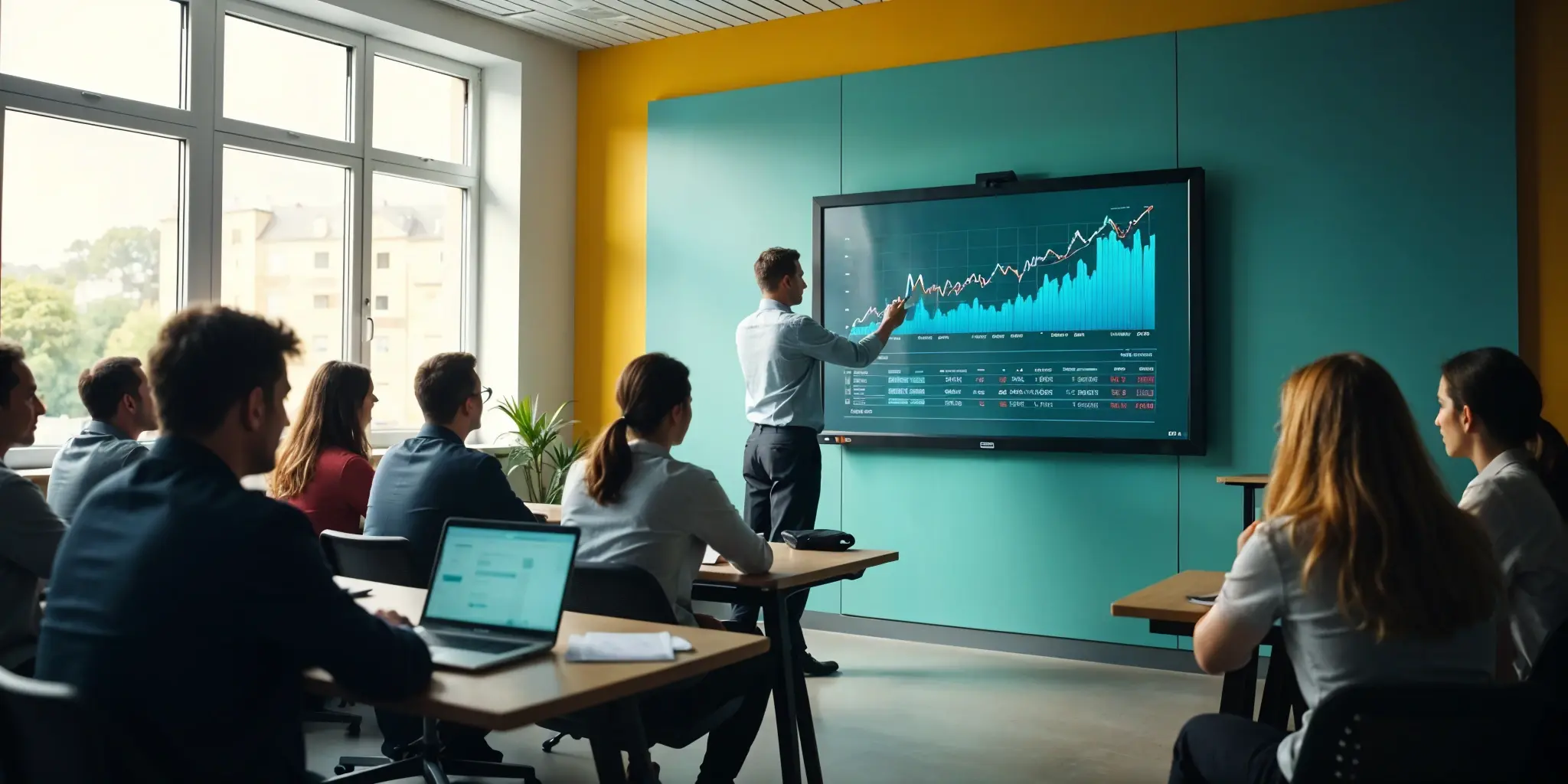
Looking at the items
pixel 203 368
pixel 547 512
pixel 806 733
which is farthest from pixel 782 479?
pixel 203 368

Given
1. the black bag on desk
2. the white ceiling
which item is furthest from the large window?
the black bag on desk

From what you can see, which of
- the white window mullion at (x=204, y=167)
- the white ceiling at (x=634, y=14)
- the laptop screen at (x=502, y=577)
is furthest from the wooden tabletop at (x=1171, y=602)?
the white window mullion at (x=204, y=167)

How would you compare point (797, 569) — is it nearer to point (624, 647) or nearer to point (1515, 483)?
point (624, 647)

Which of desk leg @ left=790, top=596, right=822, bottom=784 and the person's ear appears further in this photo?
desk leg @ left=790, top=596, right=822, bottom=784

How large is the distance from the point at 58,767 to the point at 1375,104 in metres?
4.78

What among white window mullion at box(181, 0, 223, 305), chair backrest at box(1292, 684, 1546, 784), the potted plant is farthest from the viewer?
the potted plant

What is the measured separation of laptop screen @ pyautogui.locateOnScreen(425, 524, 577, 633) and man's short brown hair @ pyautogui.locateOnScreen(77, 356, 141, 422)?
1.75 m

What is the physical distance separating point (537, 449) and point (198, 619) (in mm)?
4706

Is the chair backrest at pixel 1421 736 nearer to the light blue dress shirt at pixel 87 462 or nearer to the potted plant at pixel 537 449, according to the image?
the light blue dress shirt at pixel 87 462

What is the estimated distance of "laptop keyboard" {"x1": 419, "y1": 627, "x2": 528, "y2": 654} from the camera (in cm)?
211

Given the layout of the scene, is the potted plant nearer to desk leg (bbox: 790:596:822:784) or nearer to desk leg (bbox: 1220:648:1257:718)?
desk leg (bbox: 790:596:822:784)

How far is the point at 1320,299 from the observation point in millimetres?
4805

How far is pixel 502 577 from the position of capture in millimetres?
2262

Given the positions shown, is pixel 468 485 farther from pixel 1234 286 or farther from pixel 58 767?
pixel 1234 286
